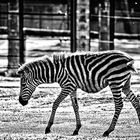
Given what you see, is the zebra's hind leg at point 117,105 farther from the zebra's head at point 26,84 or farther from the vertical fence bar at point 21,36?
the vertical fence bar at point 21,36

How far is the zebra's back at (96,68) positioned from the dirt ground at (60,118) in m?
0.74

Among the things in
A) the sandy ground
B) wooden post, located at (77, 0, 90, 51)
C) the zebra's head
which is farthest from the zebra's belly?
wooden post, located at (77, 0, 90, 51)

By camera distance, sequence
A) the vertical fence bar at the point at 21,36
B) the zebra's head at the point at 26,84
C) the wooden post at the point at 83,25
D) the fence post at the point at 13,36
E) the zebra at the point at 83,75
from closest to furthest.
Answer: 1. the zebra at the point at 83,75
2. the zebra's head at the point at 26,84
3. the wooden post at the point at 83,25
4. the vertical fence bar at the point at 21,36
5. the fence post at the point at 13,36

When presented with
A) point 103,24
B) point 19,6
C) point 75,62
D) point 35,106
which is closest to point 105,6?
point 103,24

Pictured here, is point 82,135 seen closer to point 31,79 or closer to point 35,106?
point 31,79

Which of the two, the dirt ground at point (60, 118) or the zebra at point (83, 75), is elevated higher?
the zebra at point (83, 75)

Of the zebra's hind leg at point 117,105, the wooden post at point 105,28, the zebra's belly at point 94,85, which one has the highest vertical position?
the wooden post at point 105,28

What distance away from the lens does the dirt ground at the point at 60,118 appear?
28.6ft

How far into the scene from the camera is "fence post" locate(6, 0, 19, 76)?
54.1 feet

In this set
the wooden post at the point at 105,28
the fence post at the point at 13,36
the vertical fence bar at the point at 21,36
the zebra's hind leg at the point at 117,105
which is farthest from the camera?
the wooden post at the point at 105,28

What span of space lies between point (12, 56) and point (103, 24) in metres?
3.13

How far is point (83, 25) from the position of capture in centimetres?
1612

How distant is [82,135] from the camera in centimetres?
873

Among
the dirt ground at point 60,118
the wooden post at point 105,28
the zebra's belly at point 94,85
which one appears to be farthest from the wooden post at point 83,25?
the zebra's belly at point 94,85
